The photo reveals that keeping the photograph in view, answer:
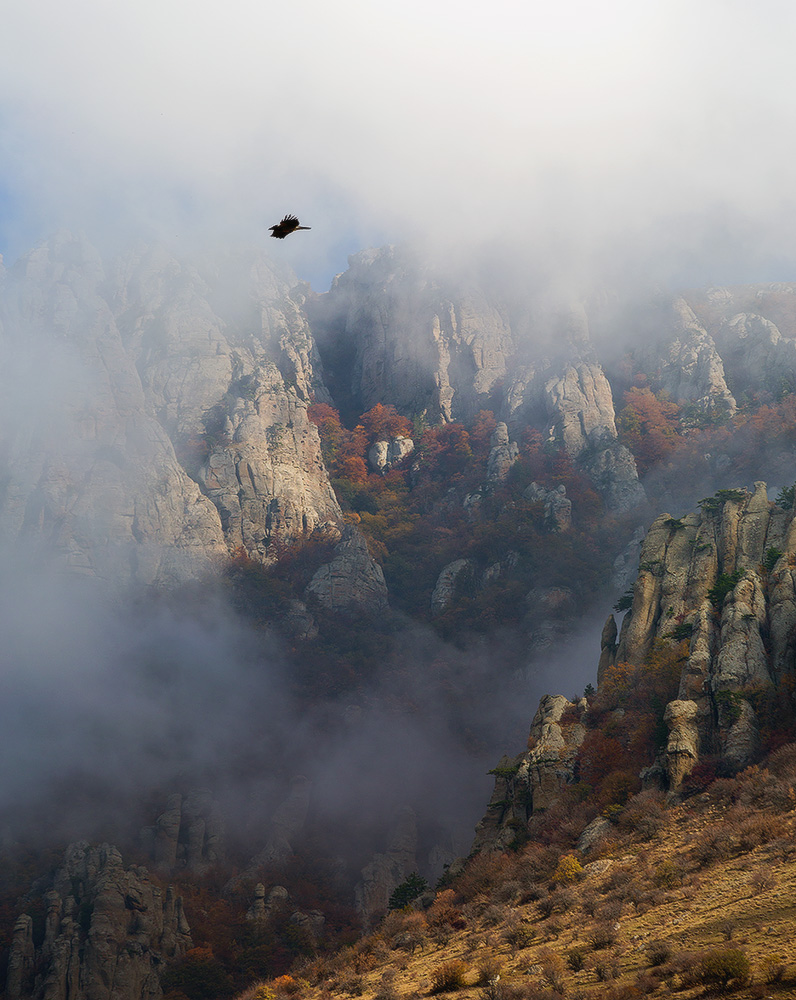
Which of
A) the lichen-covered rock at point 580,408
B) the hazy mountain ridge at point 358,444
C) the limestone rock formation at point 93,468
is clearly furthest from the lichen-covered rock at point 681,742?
the lichen-covered rock at point 580,408

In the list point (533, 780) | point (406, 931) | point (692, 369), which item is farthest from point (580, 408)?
point (406, 931)

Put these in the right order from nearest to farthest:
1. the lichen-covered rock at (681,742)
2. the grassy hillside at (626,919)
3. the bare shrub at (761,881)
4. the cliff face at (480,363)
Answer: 1. the grassy hillside at (626,919)
2. the bare shrub at (761,881)
3. the lichen-covered rock at (681,742)
4. the cliff face at (480,363)

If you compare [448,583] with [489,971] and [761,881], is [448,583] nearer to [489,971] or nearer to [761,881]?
[489,971]

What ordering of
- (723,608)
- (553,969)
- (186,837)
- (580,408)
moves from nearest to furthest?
1. (553,969)
2. (723,608)
3. (186,837)
4. (580,408)

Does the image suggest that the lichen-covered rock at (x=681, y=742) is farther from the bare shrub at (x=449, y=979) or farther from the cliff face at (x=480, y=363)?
the cliff face at (x=480, y=363)

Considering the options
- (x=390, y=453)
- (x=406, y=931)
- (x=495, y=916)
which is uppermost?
(x=390, y=453)

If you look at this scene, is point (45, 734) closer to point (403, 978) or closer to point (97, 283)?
point (403, 978)
